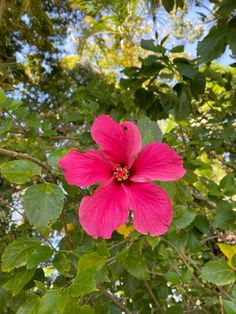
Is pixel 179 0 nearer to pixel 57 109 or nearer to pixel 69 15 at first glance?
pixel 57 109

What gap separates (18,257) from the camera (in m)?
0.74

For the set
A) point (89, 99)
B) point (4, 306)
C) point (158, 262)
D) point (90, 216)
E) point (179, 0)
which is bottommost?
point (158, 262)

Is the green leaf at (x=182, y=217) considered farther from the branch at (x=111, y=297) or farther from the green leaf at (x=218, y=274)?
the branch at (x=111, y=297)

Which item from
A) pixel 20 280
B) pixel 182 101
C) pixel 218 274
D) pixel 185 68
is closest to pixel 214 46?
pixel 185 68

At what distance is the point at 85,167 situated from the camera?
666 millimetres

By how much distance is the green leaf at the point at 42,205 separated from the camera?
0.65m

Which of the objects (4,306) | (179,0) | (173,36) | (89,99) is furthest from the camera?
(173,36)

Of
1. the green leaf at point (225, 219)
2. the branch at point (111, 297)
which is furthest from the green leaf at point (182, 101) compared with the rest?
the branch at point (111, 297)

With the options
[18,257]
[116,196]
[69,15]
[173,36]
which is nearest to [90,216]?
[116,196]

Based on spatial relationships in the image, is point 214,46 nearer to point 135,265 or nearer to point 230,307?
point 135,265

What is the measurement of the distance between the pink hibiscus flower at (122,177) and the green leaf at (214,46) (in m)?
0.80

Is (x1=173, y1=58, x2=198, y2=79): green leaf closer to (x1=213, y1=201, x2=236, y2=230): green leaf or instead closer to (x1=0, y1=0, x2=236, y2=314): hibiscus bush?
(x1=0, y1=0, x2=236, y2=314): hibiscus bush

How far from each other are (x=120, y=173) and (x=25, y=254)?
26cm

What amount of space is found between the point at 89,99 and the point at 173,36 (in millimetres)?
4672
